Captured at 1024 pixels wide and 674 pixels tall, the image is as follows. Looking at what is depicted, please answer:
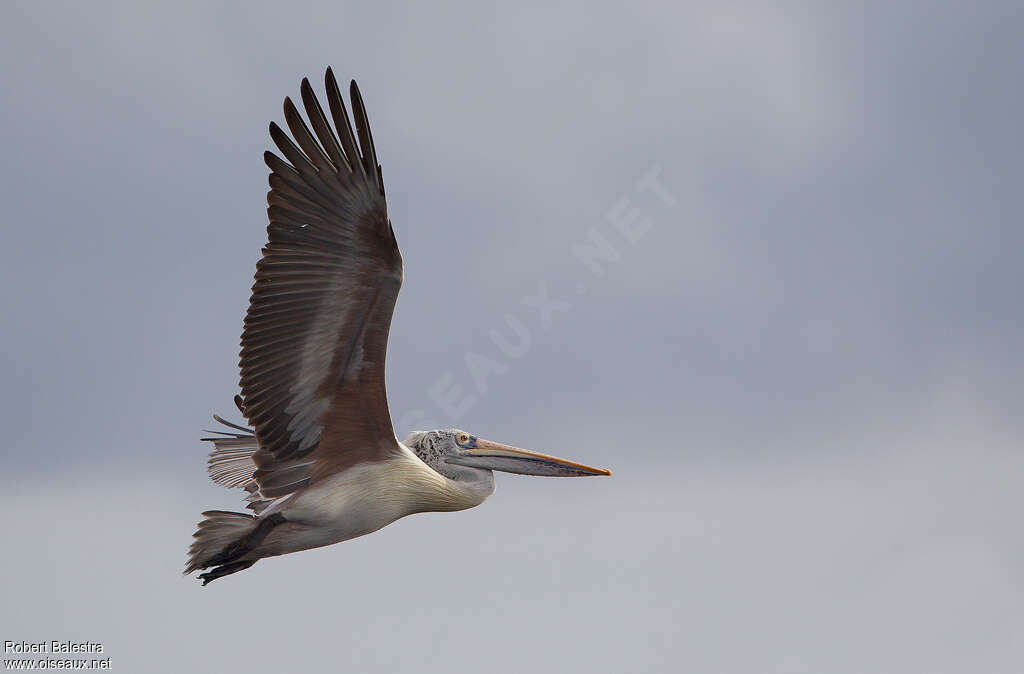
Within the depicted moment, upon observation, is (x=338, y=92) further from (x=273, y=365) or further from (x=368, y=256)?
(x=273, y=365)

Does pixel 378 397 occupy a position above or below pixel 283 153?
below

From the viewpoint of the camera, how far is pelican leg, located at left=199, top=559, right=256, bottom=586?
1380 cm

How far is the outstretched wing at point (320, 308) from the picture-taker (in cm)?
1285

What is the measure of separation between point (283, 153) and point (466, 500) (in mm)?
4510

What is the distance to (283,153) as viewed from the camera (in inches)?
508

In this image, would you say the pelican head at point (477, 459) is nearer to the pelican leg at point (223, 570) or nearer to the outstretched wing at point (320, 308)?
the outstretched wing at point (320, 308)

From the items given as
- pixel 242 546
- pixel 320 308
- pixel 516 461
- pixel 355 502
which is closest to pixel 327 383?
pixel 320 308

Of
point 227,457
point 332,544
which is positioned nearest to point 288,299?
point 332,544

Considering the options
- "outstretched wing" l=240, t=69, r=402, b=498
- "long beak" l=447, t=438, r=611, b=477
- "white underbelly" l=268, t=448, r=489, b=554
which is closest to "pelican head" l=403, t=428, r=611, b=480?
"long beak" l=447, t=438, r=611, b=477

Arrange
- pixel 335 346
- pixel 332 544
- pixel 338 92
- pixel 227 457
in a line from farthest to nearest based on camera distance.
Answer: pixel 227 457 → pixel 332 544 → pixel 335 346 → pixel 338 92

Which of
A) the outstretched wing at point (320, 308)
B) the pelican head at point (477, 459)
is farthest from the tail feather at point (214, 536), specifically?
the pelican head at point (477, 459)

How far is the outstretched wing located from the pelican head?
970 mm

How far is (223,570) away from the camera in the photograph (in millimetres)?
13844

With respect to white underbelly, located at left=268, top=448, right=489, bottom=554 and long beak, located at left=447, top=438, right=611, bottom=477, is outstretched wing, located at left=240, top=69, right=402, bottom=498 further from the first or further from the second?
long beak, located at left=447, top=438, right=611, bottom=477
